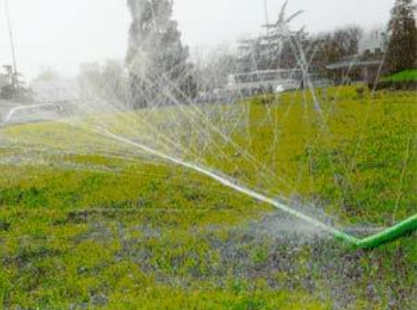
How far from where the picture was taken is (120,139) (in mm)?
3412

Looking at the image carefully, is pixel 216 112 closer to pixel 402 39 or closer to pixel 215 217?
pixel 215 217

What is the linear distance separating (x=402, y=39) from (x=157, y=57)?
108cm

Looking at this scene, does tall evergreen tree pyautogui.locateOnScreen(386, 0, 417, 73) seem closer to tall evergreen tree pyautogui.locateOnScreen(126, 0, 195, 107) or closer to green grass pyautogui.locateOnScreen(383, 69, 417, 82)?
green grass pyautogui.locateOnScreen(383, 69, 417, 82)

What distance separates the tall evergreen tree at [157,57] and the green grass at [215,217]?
165mm

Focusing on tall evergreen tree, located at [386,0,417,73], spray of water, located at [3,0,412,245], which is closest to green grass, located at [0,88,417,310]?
spray of water, located at [3,0,412,245]

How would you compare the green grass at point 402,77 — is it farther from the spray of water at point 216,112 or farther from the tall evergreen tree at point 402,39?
the spray of water at point 216,112

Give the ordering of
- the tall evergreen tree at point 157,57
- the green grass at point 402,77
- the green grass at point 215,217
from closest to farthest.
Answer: the green grass at point 215,217 < the green grass at point 402,77 < the tall evergreen tree at point 157,57

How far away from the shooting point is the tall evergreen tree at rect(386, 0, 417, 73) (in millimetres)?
2409

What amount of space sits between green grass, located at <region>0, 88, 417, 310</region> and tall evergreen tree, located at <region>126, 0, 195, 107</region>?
0.16 m

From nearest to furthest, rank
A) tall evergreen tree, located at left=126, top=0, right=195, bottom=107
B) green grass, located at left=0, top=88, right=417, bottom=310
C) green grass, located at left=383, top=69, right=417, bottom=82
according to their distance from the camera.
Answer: green grass, located at left=0, top=88, right=417, bottom=310
green grass, located at left=383, top=69, right=417, bottom=82
tall evergreen tree, located at left=126, top=0, right=195, bottom=107

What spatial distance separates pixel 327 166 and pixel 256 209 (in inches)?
15.2

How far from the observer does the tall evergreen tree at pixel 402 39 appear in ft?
7.90

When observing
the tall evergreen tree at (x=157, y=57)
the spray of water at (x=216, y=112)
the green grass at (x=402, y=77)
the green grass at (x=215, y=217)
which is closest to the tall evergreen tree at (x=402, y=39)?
the green grass at (x=402, y=77)

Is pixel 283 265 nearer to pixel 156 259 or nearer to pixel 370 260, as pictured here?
pixel 370 260
